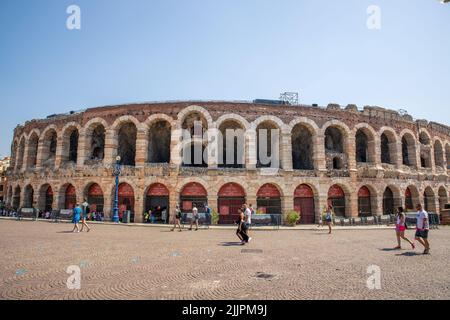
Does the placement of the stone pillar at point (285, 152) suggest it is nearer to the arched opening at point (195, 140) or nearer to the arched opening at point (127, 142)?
the arched opening at point (195, 140)

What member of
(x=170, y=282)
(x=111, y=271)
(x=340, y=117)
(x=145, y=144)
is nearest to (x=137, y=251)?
(x=111, y=271)

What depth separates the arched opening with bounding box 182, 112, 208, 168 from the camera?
22.7 meters

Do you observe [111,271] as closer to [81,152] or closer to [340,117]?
[81,152]

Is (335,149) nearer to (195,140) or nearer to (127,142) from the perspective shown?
(195,140)

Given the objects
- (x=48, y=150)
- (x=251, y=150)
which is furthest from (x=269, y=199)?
(x=48, y=150)

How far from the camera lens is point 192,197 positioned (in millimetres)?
21641

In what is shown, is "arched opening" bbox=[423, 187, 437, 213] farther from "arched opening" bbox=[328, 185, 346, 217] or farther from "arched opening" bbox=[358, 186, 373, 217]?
"arched opening" bbox=[328, 185, 346, 217]

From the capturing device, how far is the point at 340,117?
23812mm

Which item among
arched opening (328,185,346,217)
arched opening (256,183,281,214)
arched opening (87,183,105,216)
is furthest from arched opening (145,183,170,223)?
arched opening (328,185,346,217)

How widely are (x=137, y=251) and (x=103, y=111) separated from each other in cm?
1915

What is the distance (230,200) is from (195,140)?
6.05 m
